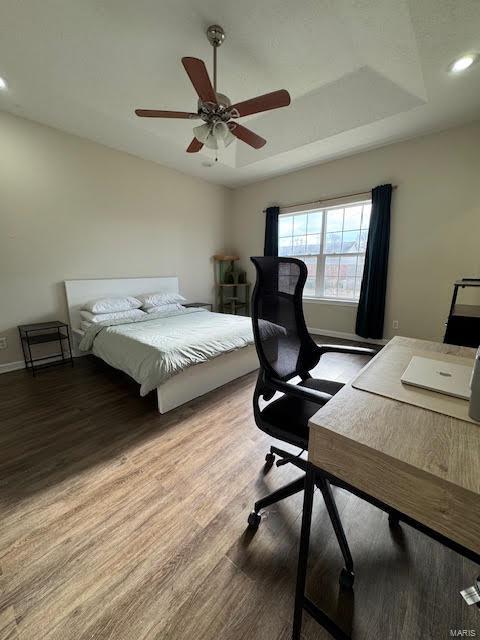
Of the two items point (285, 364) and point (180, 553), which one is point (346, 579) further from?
point (285, 364)

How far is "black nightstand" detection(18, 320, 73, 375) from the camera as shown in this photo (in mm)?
2900

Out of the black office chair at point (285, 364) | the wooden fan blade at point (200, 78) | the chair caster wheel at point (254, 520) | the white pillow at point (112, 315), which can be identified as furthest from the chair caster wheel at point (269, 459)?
the wooden fan blade at point (200, 78)

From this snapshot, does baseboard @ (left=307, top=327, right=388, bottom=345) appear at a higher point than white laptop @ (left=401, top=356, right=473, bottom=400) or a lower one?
lower

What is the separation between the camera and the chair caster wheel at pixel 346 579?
0.97 m

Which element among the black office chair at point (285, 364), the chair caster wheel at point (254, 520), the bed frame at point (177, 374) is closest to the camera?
the black office chair at point (285, 364)

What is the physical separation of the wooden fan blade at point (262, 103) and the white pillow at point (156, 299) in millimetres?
2588

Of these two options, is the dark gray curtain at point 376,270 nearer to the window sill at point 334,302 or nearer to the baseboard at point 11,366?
the window sill at point 334,302

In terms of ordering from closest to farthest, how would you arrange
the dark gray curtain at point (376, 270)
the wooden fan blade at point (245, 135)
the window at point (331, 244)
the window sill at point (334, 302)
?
the wooden fan blade at point (245, 135) < the dark gray curtain at point (376, 270) < the window at point (331, 244) < the window sill at point (334, 302)

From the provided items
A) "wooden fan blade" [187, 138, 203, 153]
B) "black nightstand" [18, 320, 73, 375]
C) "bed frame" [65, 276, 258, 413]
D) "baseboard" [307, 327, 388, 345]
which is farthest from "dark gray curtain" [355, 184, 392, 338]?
"black nightstand" [18, 320, 73, 375]

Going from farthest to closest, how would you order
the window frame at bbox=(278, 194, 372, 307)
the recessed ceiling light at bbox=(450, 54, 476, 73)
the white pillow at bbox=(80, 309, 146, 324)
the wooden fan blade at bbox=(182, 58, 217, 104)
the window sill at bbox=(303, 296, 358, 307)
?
the window sill at bbox=(303, 296, 358, 307) < the window frame at bbox=(278, 194, 372, 307) < the white pillow at bbox=(80, 309, 146, 324) < the recessed ceiling light at bbox=(450, 54, 476, 73) < the wooden fan blade at bbox=(182, 58, 217, 104)

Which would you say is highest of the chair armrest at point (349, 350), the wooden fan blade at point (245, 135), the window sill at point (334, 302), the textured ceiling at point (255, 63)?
the textured ceiling at point (255, 63)

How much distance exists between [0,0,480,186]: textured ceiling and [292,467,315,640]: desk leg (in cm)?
280

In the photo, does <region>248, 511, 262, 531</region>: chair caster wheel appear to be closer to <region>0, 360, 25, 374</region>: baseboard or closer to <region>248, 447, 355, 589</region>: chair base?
<region>248, 447, 355, 589</region>: chair base

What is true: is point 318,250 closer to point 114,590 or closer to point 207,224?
point 207,224
